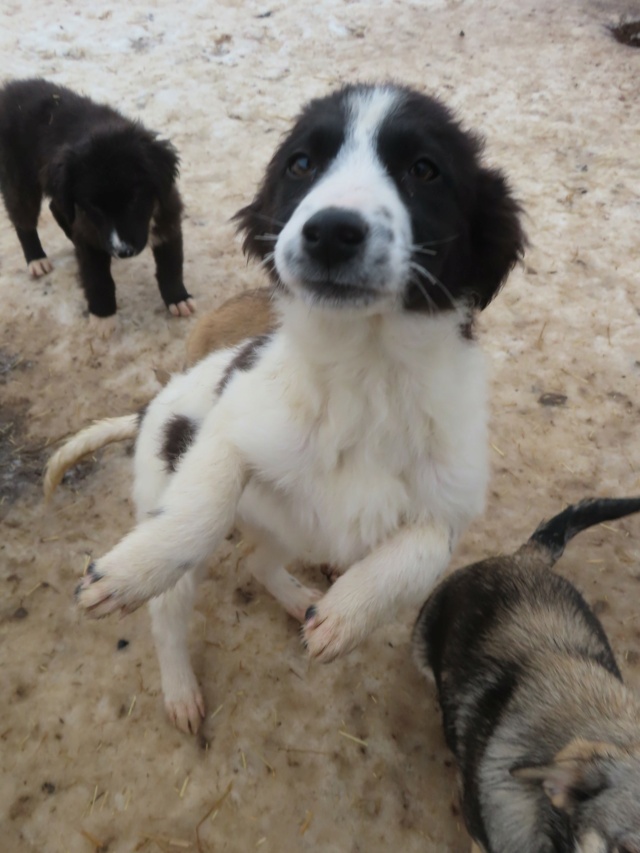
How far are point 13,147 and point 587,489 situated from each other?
14.0 feet

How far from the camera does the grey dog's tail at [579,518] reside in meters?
2.69

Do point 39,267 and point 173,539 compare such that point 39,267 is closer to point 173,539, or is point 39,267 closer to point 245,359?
point 245,359

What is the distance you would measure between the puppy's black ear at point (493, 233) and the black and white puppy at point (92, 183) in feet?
8.37

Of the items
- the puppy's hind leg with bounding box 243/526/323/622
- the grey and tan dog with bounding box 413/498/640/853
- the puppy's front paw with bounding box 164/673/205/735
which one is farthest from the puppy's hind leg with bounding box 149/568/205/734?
the grey and tan dog with bounding box 413/498/640/853

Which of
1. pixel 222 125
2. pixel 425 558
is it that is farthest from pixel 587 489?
pixel 222 125

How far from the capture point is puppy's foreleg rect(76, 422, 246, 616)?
186cm

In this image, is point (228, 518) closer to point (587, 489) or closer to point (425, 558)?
point (425, 558)

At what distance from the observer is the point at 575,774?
1744 millimetres

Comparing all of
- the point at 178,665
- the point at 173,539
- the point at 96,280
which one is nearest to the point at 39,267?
the point at 96,280

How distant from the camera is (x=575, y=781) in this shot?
174 centimetres

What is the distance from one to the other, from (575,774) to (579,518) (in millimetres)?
1219

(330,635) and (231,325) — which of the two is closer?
(330,635)

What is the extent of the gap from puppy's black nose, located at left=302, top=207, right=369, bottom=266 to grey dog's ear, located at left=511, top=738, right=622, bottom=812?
1487 millimetres

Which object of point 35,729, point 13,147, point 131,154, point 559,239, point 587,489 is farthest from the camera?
point 559,239
